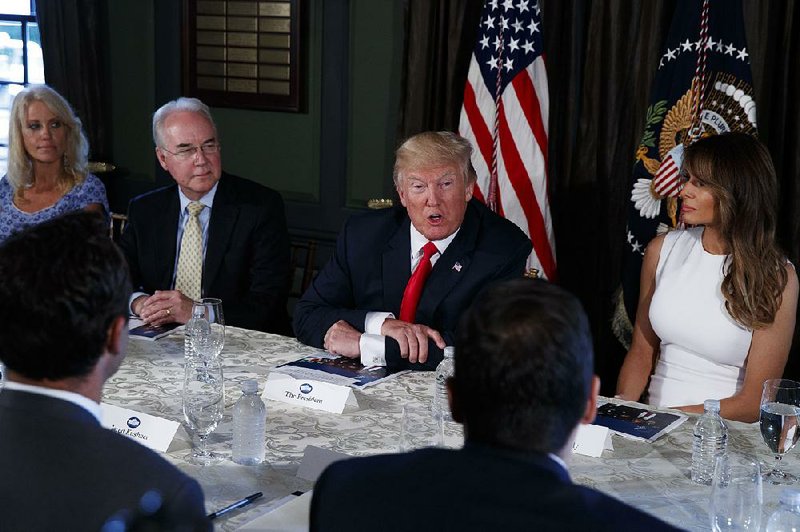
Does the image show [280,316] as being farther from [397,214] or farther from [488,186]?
[488,186]

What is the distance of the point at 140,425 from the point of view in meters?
2.15

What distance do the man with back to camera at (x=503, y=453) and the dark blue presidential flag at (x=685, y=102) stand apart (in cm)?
273

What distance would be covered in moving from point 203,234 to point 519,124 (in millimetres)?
1435

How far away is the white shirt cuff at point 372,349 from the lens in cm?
270

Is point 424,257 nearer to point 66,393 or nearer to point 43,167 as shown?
point 66,393

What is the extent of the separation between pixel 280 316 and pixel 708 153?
164cm

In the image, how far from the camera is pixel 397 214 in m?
3.21

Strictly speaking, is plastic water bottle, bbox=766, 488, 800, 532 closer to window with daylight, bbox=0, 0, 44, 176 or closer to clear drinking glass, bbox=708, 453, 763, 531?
clear drinking glass, bbox=708, 453, 763, 531

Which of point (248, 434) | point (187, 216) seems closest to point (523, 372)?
point (248, 434)

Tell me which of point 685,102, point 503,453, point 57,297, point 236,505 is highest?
point 685,102

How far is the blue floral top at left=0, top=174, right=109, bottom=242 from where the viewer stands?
422 cm

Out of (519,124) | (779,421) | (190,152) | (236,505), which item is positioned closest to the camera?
(236,505)

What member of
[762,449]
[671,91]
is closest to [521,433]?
[762,449]

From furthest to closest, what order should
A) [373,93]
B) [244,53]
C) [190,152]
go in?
[244,53]
[373,93]
[190,152]
